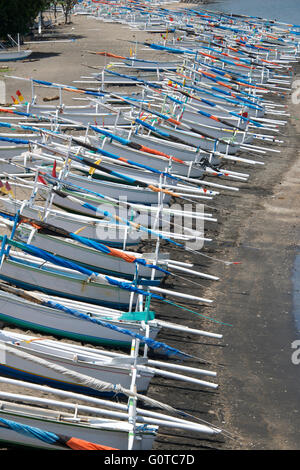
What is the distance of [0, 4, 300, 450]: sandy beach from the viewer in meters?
17.5

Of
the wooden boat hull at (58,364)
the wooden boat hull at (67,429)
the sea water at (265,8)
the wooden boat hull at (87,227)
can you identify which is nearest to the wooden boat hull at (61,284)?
the wooden boat hull at (87,227)

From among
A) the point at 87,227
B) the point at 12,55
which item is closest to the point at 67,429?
the point at 87,227

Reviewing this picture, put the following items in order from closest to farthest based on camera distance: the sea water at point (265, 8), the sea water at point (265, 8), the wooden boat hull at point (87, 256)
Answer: the wooden boat hull at point (87, 256), the sea water at point (265, 8), the sea water at point (265, 8)

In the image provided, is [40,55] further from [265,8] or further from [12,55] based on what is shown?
[265,8]

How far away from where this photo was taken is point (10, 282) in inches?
866

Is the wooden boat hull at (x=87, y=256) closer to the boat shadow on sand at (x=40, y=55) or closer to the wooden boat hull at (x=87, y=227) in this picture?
the wooden boat hull at (x=87, y=227)

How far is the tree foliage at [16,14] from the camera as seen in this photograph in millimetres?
54250

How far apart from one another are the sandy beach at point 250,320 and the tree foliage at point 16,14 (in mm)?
26803

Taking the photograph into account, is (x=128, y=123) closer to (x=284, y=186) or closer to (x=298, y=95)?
(x=284, y=186)

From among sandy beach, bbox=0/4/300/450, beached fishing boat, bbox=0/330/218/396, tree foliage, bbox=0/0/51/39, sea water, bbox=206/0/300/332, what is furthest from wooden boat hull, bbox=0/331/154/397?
sea water, bbox=206/0/300/332

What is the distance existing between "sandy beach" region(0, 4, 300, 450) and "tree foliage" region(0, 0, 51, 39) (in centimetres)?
2680

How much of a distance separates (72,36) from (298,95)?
26707 mm

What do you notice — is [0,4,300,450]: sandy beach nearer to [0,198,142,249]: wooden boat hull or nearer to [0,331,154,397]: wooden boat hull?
[0,331,154,397]: wooden boat hull

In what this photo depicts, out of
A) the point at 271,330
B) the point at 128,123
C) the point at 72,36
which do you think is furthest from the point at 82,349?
the point at 72,36
